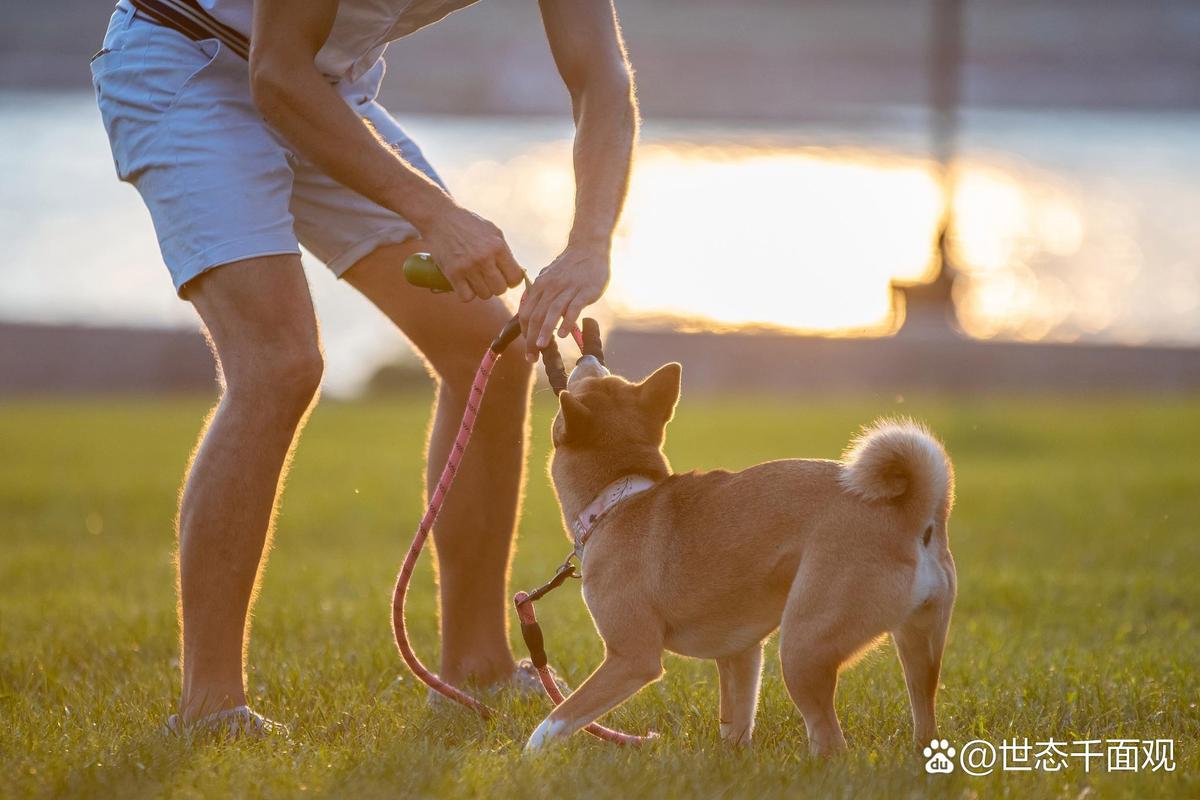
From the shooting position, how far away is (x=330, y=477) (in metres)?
11.0

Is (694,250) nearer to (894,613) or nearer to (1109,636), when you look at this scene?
(1109,636)

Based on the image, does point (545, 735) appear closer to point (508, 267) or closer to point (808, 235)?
point (508, 267)

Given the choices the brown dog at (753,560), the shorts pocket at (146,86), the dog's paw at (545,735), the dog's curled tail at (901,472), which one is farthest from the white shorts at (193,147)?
the dog's curled tail at (901,472)

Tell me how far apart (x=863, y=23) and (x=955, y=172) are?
4151 millimetres

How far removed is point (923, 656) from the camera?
316 centimetres

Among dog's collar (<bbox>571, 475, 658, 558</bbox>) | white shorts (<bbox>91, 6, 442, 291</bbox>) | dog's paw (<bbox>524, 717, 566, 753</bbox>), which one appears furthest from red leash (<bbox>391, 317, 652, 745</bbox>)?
white shorts (<bbox>91, 6, 442, 291</bbox>)

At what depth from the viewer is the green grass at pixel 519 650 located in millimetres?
2879

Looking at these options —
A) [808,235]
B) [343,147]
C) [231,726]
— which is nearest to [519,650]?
[231,726]

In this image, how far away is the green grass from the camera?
288cm

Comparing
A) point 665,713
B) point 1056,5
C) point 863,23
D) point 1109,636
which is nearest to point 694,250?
point 863,23

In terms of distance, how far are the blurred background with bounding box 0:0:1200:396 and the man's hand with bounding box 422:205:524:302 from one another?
942 cm

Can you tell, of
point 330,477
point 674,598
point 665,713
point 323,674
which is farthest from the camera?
point 330,477

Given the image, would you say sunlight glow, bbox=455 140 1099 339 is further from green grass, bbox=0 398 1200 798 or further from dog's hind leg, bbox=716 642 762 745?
dog's hind leg, bbox=716 642 762 745

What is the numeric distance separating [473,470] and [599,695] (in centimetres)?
101
